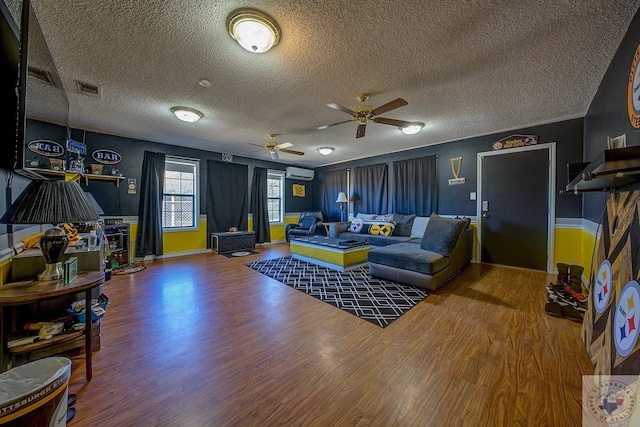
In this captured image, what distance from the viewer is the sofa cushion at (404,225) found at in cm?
520

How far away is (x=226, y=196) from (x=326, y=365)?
5.14m

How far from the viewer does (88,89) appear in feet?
8.84

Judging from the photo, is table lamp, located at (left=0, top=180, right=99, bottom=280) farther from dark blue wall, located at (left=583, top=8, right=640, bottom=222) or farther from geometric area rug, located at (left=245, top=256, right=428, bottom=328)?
dark blue wall, located at (left=583, top=8, right=640, bottom=222)

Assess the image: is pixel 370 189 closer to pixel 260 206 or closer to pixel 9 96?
pixel 260 206

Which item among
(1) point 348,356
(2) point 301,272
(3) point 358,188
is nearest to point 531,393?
(1) point 348,356

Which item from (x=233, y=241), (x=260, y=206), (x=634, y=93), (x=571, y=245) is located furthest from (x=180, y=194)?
(x=571, y=245)

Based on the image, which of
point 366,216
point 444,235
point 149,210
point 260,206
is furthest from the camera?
point 260,206

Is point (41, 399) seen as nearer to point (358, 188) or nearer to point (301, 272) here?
point (301, 272)

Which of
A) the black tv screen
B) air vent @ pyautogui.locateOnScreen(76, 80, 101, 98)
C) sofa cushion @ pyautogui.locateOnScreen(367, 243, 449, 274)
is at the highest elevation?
air vent @ pyautogui.locateOnScreen(76, 80, 101, 98)

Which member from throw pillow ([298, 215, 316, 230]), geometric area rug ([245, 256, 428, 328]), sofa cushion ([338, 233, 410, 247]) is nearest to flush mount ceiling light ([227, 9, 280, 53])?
geometric area rug ([245, 256, 428, 328])

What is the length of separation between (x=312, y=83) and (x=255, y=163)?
14.1ft

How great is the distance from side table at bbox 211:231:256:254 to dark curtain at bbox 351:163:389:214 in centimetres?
299

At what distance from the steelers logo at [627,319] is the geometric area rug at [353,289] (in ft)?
4.63

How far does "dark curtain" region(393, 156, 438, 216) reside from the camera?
16.8 feet
